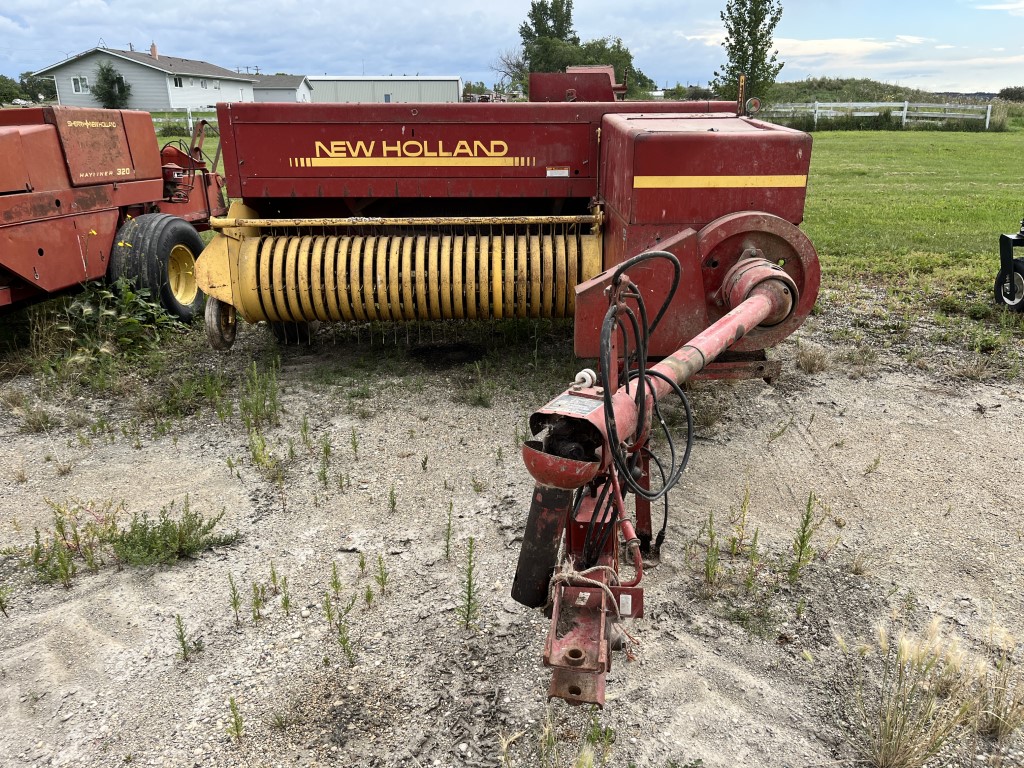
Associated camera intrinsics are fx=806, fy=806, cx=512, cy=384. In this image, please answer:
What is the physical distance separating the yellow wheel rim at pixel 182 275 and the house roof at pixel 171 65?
4467 cm

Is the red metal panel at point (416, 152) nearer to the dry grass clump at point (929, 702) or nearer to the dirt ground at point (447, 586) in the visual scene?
the dirt ground at point (447, 586)

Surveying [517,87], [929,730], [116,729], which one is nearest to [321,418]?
[116,729]

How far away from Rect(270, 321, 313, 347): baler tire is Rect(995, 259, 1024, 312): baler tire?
533cm

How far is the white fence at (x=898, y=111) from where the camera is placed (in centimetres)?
2797

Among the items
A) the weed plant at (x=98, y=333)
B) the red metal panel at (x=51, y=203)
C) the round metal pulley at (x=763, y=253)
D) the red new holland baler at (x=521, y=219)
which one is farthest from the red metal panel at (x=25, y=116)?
the round metal pulley at (x=763, y=253)

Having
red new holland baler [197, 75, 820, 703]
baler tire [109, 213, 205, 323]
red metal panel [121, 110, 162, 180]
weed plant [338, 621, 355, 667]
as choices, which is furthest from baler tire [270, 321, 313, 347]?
weed plant [338, 621, 355, 667]

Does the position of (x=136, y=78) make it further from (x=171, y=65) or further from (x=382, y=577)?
(x=382, y=577)

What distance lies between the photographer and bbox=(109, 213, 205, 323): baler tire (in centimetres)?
605

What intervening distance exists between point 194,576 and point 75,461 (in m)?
1.42

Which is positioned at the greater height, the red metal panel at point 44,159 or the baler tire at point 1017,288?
the red metal panel at point 44,159

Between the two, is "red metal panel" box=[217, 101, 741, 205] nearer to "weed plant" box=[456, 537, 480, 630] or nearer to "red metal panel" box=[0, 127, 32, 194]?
"red metal panel" box=[0, 127, 32, 194]

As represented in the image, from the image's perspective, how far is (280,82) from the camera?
2082 inches

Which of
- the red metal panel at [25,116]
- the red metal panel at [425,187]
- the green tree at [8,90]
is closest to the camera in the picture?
the red metal panel at [425,187]

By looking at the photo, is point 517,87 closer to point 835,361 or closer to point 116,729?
point 835,361
